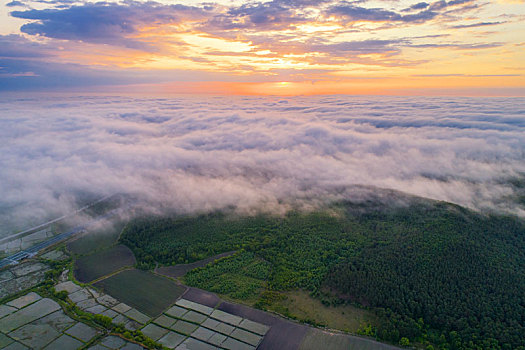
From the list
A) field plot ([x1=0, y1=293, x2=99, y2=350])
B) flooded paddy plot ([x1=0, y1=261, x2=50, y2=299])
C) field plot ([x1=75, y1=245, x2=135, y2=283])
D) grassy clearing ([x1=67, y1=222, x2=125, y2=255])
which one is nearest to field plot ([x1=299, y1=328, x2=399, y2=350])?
field plot ([x1=0, y1=293, x2=99, y2=350])

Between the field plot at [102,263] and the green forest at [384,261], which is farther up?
the green forest at [384,261]

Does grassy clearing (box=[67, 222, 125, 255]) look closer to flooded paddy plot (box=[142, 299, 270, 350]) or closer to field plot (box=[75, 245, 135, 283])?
field plot (box=[75, 245, 135, 283])

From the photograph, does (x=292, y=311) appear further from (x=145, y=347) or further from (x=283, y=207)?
(x=283, y=207)

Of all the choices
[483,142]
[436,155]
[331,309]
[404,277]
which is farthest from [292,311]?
[483,142]

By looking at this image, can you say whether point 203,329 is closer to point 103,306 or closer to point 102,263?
point 103,306

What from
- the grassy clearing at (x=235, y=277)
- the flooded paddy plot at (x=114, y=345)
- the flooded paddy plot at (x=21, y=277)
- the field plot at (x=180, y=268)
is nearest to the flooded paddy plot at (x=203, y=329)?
the flooded paddy plot at (x=114, y=345)

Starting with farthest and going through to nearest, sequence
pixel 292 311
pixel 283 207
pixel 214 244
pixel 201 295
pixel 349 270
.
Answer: pixel 283 207 < pixel 214 244 < pixel 349 270 < pixel 201 295 < pixel 292 311

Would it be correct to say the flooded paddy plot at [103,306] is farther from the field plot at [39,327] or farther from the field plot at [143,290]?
the field plot at [143,290]
